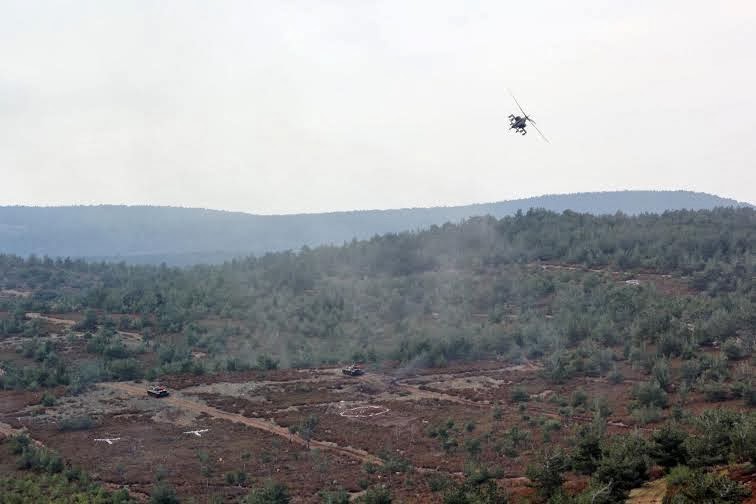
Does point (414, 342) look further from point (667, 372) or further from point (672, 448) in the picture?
point (672, 448)

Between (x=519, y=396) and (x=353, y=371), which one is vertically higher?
(x=519, y=396)

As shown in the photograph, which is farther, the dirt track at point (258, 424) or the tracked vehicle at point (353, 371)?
the tracked vehicle at point (353, 371)

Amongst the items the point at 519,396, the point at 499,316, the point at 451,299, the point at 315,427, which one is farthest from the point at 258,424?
the point at 451,299

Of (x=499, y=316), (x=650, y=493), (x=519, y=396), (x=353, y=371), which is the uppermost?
(x=650, y=493)

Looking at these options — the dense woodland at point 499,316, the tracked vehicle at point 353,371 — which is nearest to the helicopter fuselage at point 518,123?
the dense woodland at point 499,316

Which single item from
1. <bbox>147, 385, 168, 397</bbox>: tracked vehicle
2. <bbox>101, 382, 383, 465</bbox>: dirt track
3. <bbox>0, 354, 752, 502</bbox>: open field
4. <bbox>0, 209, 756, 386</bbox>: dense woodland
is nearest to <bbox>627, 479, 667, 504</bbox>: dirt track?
<bbox>0, 354, 752, 502</bbox>: open field

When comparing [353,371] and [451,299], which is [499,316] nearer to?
[451,299]

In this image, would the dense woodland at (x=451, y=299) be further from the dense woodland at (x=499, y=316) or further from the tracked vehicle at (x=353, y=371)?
the tracked vehicle at (x=353, y=371)
